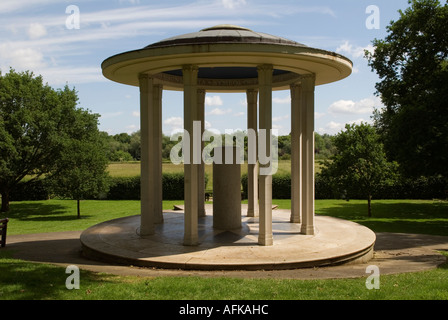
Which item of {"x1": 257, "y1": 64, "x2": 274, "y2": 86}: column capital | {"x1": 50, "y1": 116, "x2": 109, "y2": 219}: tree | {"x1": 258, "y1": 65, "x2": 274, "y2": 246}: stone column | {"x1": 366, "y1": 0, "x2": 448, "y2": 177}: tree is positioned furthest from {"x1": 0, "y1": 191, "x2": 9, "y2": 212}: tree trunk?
{"x1": 366, "y1": 0, "x2": 448, "y2": 177}: tree

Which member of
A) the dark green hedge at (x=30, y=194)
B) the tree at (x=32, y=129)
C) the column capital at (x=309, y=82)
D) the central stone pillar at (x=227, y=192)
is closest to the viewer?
the column capital at (x=309, y=82)

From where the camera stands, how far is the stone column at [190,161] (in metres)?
15.5

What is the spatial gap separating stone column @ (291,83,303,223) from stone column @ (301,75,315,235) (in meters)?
1.89

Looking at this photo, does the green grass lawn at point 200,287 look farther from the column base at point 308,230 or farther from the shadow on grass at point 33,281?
the column base at point 308,230

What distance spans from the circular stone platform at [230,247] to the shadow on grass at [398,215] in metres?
7.58

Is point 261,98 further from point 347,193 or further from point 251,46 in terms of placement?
point 347,193

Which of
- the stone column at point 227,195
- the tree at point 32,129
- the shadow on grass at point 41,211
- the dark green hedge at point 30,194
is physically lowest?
the shadow on grass at point 41,211

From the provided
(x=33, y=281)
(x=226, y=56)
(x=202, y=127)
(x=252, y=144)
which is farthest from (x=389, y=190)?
(x=33, y=281)

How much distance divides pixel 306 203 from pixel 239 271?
6110 mm

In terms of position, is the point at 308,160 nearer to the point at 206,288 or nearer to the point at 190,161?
the point at 190,161

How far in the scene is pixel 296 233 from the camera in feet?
59.8

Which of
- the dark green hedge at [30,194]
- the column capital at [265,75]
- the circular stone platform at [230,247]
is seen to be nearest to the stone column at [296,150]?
the circular stone platform at [230,247]

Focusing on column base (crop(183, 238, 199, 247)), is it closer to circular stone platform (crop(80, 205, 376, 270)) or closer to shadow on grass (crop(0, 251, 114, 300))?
circular stone platform (crop(80, 205, 376, 270))

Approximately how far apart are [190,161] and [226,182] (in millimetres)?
4143
